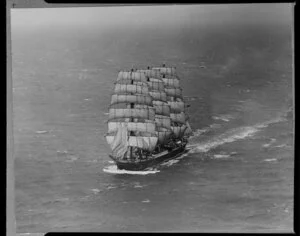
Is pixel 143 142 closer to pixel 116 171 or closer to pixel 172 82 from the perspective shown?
pixel 116 171

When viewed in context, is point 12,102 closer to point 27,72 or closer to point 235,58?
point 27,72

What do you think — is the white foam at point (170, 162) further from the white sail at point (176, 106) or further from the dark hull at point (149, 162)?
the white sail at point (176, 106)

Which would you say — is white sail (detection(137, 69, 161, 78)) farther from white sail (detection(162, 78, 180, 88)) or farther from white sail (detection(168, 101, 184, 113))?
white sail (detection(168, 101, 184, 113))

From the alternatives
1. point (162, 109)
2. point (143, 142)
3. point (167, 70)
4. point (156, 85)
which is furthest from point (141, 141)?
point (167, 70)

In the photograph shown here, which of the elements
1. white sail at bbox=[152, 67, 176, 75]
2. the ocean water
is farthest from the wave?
white sail at bbox=[152, 67, 176, 75]

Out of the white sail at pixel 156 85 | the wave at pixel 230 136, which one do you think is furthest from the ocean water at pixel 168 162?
the white sail at pixel 156 85

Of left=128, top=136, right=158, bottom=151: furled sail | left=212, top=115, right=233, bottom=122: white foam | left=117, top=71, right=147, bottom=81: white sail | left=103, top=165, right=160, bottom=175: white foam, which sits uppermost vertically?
left=117, top=71, right=147, bottom=81: white sail
